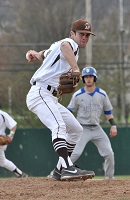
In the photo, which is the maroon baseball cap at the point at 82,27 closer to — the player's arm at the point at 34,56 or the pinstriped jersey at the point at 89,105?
the player's arm at the point at 34,56

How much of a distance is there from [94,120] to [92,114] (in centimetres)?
13

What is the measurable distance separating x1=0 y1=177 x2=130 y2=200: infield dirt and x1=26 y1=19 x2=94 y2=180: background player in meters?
0.22

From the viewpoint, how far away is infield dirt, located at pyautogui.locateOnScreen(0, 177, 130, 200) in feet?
23.4

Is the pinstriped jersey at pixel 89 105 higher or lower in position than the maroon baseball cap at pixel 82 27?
lower

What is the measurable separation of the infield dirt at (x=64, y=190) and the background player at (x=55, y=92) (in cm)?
22

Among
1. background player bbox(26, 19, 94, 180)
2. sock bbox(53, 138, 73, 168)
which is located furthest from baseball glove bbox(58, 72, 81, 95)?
sock bbox(53, 138, 73, 168)

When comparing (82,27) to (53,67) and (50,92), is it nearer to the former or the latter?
(53,67)

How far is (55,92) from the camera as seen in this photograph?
27.1 ft

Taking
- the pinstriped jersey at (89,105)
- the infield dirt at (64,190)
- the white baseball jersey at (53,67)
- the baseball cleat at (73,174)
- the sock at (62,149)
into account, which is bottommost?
the infield dirt at (64,190)

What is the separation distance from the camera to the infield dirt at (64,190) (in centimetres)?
712

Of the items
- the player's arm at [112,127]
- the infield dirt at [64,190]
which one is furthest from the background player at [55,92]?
the player's arm at [112,127]

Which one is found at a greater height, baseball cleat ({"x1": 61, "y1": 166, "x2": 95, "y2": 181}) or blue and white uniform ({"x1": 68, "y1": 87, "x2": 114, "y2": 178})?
blue and white uniform ({"x1": 68, "y1": 87, "x2": 114, "y2": 178})

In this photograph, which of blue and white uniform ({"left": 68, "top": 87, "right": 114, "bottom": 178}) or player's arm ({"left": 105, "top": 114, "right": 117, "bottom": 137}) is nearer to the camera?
blue and white uniform ({"left": 68, "top": 87, "right": 114, "bottom": 178})

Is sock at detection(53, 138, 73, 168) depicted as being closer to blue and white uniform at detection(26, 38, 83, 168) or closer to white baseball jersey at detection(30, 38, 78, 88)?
blue and white uniform at detection(26, 38, 83, 168)
